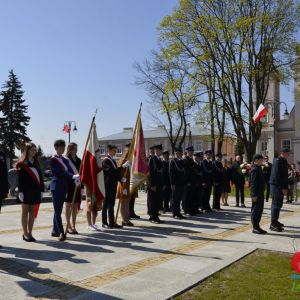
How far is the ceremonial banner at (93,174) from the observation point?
853cm

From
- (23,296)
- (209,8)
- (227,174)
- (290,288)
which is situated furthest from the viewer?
(209,8)

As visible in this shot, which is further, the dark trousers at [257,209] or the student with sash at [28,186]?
Result: the dark trousers at [257,209]

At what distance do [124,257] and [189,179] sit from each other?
5783 millimetres

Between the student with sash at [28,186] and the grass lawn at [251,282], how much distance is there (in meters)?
3.92

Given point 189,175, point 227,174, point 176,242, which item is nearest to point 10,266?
point 176,242

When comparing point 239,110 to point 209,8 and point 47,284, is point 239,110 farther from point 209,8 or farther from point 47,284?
point 47,284

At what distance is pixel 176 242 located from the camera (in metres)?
7.37

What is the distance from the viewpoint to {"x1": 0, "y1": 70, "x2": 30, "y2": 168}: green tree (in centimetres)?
4747

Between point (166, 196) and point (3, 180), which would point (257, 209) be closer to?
point (166, 196)

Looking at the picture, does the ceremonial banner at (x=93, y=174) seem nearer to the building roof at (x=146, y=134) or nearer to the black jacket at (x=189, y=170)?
the black jacket at (x=189, y=170)

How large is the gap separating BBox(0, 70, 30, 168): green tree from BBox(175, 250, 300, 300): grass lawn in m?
45.3

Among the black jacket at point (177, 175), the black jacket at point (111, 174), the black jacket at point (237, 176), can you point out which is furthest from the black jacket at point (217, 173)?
the black jacket at point (111, 174)

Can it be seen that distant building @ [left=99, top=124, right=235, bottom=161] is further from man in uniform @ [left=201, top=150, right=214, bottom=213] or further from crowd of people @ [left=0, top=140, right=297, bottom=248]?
crowd of people @ [left=0, top=140, right=297, bottom=248]

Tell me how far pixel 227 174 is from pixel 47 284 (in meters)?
11.0
